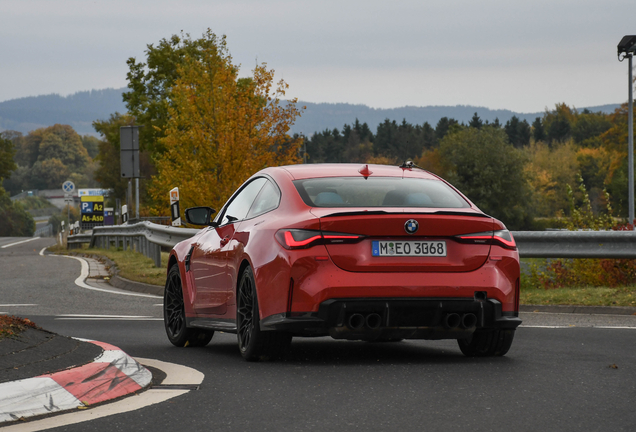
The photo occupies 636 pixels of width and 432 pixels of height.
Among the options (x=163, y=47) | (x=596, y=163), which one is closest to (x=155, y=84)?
(x=163, y=47)

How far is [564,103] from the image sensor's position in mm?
184375

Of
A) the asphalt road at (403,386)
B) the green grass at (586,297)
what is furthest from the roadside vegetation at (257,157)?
the asphalt road at (403,386)

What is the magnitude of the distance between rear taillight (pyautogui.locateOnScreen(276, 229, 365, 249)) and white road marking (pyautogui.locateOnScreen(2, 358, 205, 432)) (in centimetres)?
104

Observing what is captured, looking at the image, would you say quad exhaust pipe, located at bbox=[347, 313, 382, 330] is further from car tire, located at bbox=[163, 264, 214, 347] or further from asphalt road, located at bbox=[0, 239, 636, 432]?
car tire, located at bbox=[163, 264, 214, 347]

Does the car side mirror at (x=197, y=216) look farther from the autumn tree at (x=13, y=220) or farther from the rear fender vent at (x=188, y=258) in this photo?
the autumn tree at (x=13, y=220)

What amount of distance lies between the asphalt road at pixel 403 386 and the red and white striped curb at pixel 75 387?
1.17ft

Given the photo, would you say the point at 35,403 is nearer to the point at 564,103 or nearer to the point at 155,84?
the point at 155,84

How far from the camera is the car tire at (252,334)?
6.74 meters

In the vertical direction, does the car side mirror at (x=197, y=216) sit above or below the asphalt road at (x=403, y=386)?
above

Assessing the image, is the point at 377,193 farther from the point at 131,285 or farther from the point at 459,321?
the point at 131,285

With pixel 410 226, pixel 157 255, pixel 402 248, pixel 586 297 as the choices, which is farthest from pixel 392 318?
pixel 157 255

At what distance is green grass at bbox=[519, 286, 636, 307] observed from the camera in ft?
38.9

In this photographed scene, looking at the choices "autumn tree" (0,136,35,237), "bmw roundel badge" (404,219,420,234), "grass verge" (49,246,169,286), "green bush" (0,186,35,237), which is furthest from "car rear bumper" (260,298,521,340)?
"green bush" (0,186,35,237)

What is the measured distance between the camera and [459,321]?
6.51 m
